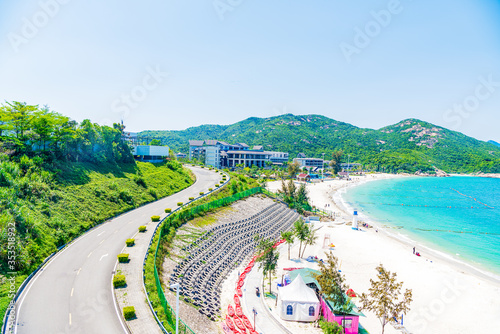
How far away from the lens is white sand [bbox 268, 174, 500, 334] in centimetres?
2453

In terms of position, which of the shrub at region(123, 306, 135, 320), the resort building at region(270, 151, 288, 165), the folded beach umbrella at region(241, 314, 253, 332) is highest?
the resort building at region(270, 151, 288, 165)

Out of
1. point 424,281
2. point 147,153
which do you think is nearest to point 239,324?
point 424,281

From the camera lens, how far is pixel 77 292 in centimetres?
1880

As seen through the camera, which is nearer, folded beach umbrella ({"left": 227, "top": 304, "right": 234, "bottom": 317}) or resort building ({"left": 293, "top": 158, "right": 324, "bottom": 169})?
folded beach umbrella ({"left": 227, "top": 304, "right": 234, "bottom": 317})

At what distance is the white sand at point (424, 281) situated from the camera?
24.5 m

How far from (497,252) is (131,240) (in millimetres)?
56935

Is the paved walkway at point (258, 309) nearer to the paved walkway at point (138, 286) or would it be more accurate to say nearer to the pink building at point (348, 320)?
the pink building at point (348, 320)

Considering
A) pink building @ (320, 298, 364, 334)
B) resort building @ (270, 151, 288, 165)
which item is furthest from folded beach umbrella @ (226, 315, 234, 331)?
resort building @ (270, 151, 288, 165)

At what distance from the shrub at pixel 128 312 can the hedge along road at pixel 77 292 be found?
0.49 m

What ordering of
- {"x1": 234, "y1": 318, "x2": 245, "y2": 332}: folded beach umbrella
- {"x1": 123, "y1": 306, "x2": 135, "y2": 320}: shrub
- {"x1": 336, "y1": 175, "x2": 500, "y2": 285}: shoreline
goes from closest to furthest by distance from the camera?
{"x1": 123, "y1": 306, "x2": 135, "y2": 320}: shrub
{"x1": 234, "y1": 318, "x2": 245, "y2": 332}: folded beach umbrella
{"x1": 336, "y1": 175, "x2": 500, "y2": 285}: shoreline

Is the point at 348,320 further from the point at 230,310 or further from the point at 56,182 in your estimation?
the point at 56,182

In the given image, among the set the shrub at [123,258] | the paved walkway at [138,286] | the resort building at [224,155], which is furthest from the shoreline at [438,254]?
the resort building at [224,155]

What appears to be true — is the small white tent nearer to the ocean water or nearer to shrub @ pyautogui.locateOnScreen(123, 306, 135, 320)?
shrub @ pyautogui.locateOnScreen(123, 306, 135, 320)

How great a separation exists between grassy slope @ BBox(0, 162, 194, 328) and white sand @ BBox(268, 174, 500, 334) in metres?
24.8
